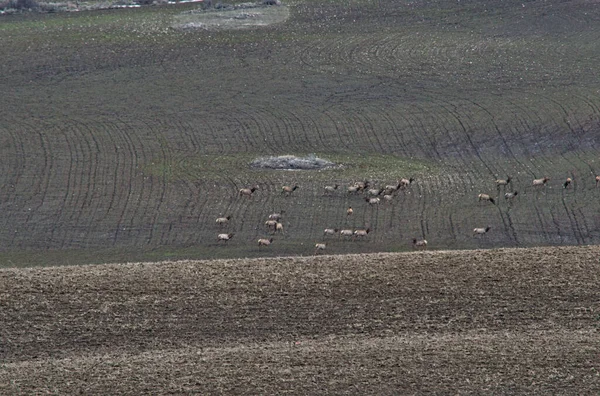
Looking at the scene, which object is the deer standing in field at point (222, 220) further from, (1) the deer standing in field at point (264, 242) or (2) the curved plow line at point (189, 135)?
(2) the curved plow line at point (189, 135)

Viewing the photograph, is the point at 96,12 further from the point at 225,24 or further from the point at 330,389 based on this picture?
the point at 330,389

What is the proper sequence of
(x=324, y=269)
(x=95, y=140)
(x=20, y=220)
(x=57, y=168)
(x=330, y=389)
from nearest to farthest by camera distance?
1. (x=330, y=389)
2. (x=324, y=269)
3. (x=20, y=220)
4. (x=57, y=168)
5. (x=95, y=140)

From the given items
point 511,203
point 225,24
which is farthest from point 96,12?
point 511,203

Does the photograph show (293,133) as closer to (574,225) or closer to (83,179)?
(83,179)

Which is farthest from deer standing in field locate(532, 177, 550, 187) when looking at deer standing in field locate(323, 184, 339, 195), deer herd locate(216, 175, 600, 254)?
deer standing in field locate(323, 184, 339, 195)

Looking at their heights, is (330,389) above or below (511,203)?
above
